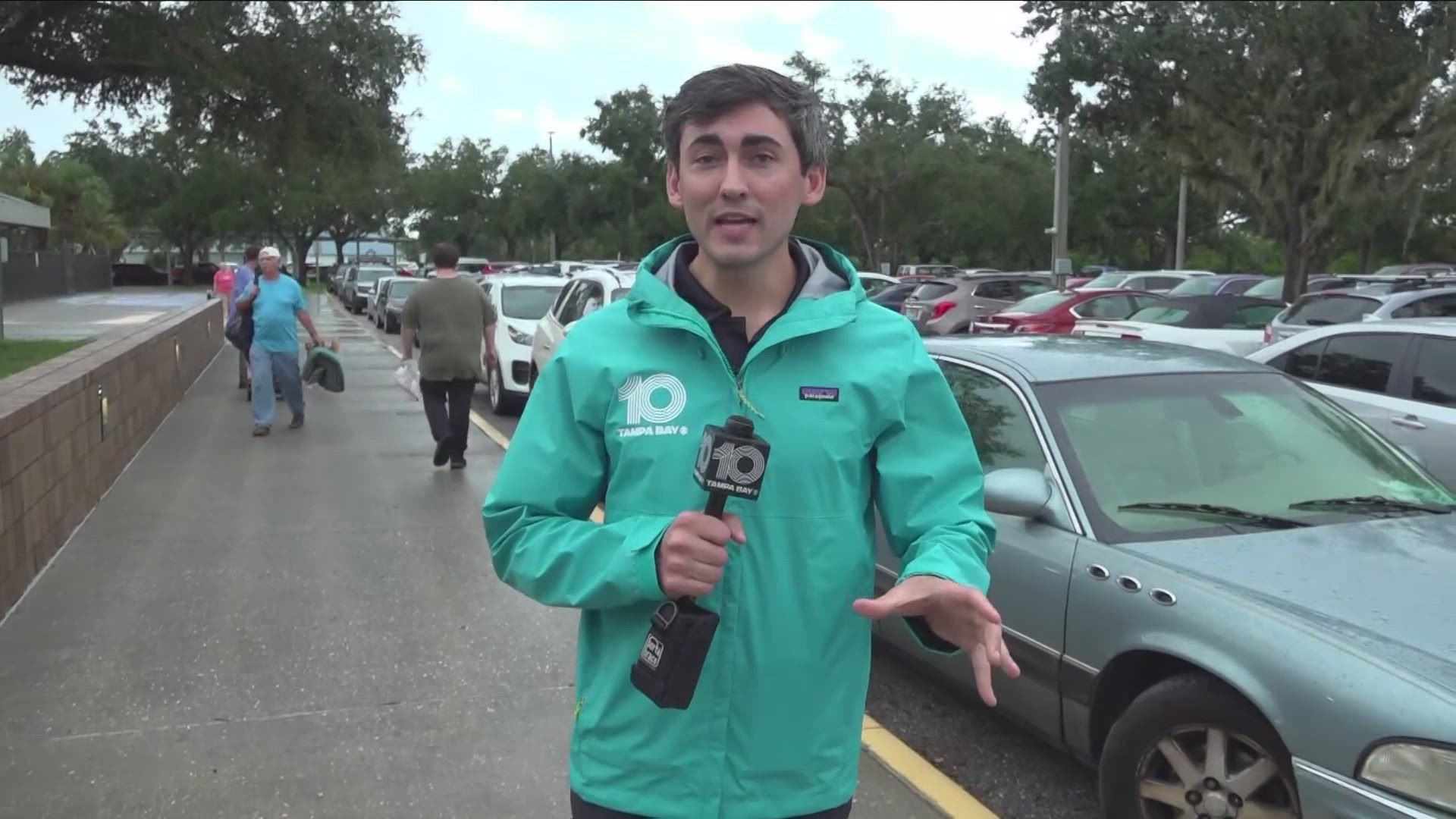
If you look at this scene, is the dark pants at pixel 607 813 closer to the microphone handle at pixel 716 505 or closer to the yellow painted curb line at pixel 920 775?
the microphone handle at pixel 716 505

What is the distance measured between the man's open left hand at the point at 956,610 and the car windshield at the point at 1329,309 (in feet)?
42.1

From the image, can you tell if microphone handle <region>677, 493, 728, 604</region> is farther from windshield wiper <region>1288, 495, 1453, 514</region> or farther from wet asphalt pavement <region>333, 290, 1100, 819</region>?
windshield wiper <region>1288, 495, 1453, 514</region>

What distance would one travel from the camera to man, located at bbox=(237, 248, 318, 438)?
453 inches

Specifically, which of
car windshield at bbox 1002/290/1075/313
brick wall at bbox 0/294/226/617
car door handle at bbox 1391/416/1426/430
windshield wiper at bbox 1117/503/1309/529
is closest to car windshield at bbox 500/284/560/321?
brick wall at bbox 0/294/226/617

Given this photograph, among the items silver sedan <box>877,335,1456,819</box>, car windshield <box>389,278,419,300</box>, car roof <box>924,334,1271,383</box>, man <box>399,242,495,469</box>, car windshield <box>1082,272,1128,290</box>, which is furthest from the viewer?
car windshield <box>389,278,419,300</box>

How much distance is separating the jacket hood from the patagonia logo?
13 centimetres

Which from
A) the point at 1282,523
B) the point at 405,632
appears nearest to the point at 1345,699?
the point at 1282,523

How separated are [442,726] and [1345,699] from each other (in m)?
2.87

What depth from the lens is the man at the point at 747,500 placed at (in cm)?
192

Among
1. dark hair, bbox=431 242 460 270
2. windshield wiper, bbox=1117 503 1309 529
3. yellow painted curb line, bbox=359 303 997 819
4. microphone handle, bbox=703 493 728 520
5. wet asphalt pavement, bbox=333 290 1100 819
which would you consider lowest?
wet asphalt pavement, bbox=333 290 1100 819

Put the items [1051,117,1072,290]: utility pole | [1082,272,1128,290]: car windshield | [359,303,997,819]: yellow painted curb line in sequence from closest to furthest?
[359,303,997,819]: yellow painted curb line → [1051,117,1072,290]: utility pole → [1082,272,1128,290]: car windshield

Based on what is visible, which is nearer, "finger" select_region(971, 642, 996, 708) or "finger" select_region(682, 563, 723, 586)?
"finger" select_region(682, 563, 723, 586)

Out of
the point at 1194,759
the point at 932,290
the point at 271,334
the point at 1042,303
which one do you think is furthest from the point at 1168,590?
the point at 932,290

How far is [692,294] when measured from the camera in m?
2.10
